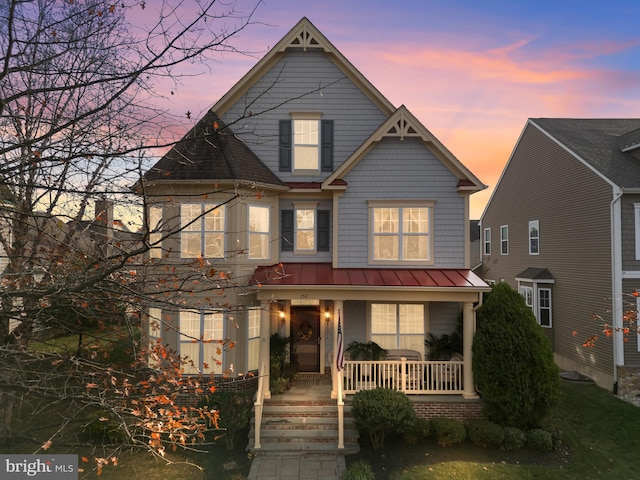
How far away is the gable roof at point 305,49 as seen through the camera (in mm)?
13609

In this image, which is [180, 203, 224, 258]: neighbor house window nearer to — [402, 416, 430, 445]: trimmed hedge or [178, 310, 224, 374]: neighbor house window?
[178, 310, 224, 374]: neighbor house window

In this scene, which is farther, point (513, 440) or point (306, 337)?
point (306, 337)

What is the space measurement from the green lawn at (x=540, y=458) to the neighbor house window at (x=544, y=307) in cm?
708

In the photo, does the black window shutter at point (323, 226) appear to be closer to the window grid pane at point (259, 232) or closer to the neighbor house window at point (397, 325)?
the window grid pane at point (259, 232)

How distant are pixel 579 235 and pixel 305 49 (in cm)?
1369

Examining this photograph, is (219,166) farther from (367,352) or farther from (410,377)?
(410,377)

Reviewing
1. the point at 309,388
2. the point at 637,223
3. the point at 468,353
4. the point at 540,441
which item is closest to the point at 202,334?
the point at 309,388

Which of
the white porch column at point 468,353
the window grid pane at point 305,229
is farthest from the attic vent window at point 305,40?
the white porch column at point 468,353

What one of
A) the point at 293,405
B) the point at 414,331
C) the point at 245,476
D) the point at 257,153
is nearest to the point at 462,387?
the point at 414,331

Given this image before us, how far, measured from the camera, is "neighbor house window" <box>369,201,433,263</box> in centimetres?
1293

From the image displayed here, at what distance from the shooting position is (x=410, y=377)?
1159 centimetres

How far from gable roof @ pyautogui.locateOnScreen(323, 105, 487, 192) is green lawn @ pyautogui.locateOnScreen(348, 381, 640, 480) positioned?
771cm

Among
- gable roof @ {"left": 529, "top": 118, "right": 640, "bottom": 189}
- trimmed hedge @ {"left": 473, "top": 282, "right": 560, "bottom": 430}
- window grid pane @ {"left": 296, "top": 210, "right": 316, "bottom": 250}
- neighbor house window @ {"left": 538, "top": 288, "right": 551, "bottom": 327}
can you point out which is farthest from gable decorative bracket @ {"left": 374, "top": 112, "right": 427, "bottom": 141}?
neighbor house window @ {"left": 538, "top": 288, "right": 551, "bottom": 327}

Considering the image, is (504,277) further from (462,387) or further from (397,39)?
(397,39)
